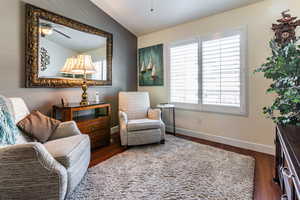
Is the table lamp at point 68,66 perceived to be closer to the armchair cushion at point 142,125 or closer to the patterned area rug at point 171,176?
the armchair cushion at point 142,125

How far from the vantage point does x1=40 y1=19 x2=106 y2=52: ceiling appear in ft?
8.34

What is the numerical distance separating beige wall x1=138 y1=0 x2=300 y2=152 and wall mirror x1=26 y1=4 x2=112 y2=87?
78.1 inches

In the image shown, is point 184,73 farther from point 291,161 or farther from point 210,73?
point 291,161

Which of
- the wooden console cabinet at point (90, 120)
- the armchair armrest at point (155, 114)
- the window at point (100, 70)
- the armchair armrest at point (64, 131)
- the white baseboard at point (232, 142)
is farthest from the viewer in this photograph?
the window at point (100, 70)

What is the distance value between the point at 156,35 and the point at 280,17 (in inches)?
91.6

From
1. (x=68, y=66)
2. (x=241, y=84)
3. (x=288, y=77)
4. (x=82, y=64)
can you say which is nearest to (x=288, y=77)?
(x=288, y=77)

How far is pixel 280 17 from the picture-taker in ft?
7.56

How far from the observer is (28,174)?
1212 millimetres

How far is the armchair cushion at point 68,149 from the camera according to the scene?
1.40 m

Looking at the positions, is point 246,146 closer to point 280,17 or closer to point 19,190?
point 280,17

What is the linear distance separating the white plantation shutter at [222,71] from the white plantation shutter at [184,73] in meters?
0.19

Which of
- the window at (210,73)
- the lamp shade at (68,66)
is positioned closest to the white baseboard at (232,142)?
the window at (210,73)

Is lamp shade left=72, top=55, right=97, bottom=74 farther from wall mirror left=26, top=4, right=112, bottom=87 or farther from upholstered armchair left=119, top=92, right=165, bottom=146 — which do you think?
upholstered armchair left=119, top=92, right=165, bottom=146

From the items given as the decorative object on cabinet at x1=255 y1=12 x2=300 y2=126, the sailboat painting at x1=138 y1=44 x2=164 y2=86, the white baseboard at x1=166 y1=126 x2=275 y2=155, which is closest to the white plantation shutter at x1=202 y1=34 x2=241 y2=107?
the white baseboard at x1=166 y1=126 x2=275 y2=155
